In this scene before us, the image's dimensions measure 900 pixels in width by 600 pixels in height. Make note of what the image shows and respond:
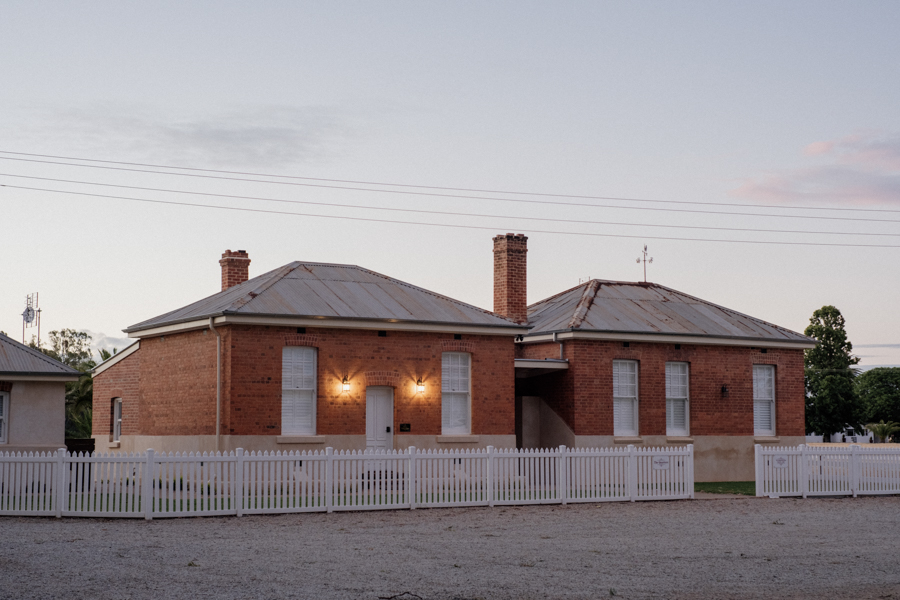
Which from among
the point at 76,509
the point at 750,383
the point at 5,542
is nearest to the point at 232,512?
the point at 76,509

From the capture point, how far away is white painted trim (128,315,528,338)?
→ 2244cm

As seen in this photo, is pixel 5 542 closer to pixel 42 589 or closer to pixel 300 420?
pixel 42 589

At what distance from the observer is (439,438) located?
24328 millimetres

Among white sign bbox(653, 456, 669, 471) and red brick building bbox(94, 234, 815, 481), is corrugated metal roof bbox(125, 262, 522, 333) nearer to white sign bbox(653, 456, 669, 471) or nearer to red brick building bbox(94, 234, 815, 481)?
red brick building bbox(94, 234, 815, 481)

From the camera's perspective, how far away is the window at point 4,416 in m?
23.9

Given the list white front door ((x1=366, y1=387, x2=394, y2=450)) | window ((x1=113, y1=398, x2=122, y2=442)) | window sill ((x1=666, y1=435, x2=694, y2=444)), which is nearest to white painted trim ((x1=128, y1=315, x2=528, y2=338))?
white front door ((x1=366, y1=387, x2=394, y2=450))

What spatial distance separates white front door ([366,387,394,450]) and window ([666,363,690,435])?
782 centimetres

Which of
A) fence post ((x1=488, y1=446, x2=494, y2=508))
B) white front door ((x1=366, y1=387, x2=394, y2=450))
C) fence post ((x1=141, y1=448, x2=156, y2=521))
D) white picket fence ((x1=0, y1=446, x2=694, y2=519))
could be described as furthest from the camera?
white front door ((x1=366, y1=387, x2=394, y2=450))

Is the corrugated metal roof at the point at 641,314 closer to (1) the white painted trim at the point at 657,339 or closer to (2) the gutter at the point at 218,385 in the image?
(1) the white painted trim at the point at 657,339

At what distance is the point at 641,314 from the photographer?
2847cm

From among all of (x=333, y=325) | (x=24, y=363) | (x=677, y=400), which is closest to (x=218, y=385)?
(x=333, y=325)

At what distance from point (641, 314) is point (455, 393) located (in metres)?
6.35

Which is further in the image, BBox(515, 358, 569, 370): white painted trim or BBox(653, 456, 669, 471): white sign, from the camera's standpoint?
BBox(515, 358, 569, 370): white painted trim

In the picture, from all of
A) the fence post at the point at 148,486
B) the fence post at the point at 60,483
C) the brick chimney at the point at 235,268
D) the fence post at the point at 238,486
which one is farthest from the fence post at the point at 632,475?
the brick chimney at the point at 235,268
